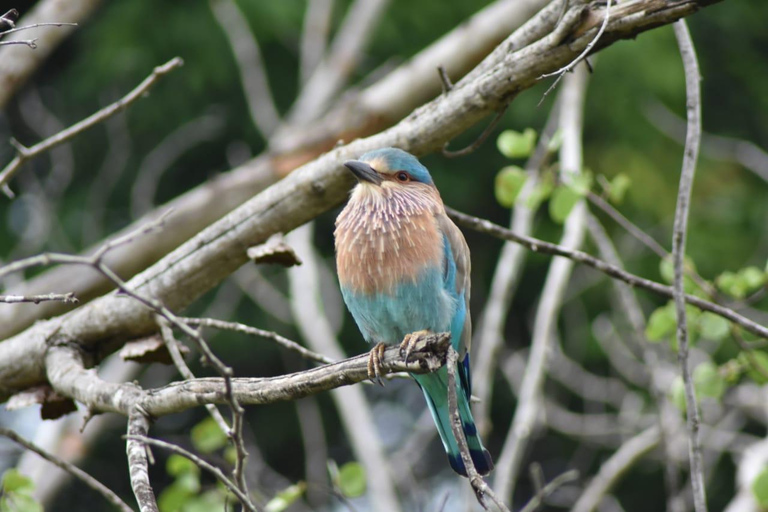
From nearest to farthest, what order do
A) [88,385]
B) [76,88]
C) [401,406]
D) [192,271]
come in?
1. [88,385]
2. [192,271]
3. [76,88]
4. [401,406]

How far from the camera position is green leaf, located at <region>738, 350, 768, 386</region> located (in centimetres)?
323

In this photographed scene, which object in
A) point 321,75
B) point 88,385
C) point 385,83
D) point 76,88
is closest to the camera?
point 88,385

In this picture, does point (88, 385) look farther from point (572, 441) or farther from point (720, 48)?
point (720, 48)

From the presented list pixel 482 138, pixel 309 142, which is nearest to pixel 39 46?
pixel 309 142

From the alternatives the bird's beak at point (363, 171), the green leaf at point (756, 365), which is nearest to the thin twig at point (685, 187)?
the green leaf at point (756, 365)

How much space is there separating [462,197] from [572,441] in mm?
2849

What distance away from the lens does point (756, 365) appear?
3230mm

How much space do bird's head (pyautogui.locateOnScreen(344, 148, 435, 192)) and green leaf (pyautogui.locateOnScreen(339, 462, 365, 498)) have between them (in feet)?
3.72

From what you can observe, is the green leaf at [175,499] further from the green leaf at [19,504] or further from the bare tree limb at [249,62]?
the bare tree limb at [249,62]

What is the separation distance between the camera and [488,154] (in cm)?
880

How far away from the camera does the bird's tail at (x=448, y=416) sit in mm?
3451

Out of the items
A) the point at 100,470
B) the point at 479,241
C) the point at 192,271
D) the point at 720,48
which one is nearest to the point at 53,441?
the point at 192,271

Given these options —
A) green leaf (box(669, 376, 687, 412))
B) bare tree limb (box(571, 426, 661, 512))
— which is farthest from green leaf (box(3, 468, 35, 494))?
bare tree limb (box(571, 426, 661, 512))

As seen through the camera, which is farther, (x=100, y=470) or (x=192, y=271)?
(x=100, y=470)
